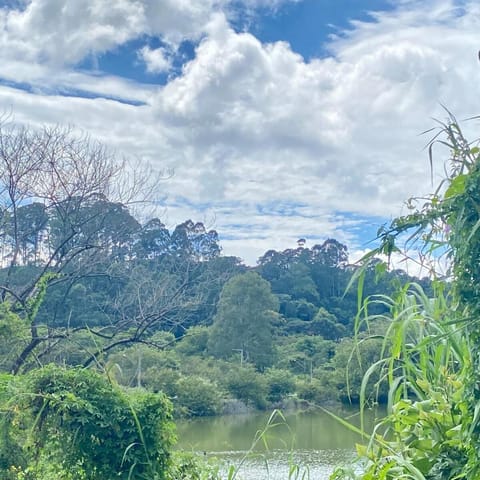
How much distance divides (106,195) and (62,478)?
22.8 ft

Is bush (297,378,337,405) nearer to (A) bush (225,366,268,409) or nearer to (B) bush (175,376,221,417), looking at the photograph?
(A) bush (225,366,268,409)

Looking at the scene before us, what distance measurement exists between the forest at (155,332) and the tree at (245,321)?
49mm

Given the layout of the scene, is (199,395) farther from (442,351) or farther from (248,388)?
(442,351)

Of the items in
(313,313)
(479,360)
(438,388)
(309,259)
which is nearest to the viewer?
(479,360)

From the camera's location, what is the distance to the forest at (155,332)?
4.54ft

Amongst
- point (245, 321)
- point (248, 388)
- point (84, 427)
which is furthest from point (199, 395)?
point (84, 427)

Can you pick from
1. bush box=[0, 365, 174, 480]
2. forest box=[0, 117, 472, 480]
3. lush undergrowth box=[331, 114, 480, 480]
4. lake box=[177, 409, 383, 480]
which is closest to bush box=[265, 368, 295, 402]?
forest box=[0, 117, 472, 480]

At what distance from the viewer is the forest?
1.38 metres

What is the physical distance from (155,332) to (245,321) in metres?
12.7

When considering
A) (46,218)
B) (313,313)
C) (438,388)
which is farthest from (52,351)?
(313,313)

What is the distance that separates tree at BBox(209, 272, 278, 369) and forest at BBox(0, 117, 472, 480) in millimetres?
49

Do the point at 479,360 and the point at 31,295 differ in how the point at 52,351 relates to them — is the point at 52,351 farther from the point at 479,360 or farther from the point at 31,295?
the point at 479,360

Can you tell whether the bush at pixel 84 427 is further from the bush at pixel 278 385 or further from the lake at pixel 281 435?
the bush at pixel 278 385

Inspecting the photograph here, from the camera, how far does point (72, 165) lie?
8.93 metres
